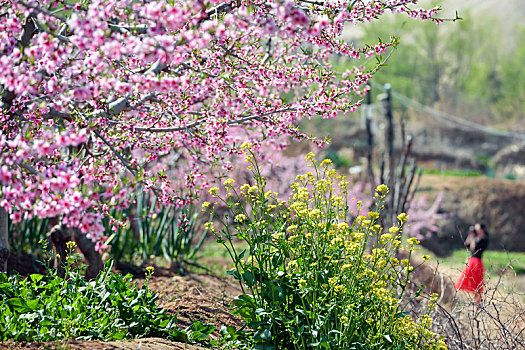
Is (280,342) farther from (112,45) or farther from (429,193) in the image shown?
(429,193)

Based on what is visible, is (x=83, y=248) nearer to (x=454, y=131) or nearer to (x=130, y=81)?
(x=130, y=81)

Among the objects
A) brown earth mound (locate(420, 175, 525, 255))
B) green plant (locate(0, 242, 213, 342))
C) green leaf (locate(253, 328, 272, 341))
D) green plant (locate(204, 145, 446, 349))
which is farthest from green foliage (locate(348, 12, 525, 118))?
green leaf (locate(253, 328, 272, 341))

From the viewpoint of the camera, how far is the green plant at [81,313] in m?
3.50

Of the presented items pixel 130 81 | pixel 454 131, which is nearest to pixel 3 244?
pixel 130 81

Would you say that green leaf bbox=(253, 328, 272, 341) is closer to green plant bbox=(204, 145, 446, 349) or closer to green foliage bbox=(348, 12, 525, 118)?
green plant bbox=(204, 145, 446, 349)

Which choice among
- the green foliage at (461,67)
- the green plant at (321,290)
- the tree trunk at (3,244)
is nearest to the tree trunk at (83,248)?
the tree trunk at (3,244)

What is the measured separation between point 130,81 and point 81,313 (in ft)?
5.75

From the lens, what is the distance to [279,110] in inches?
175

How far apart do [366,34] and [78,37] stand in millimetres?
53671

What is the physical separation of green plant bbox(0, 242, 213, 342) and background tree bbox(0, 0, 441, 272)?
0.62 metres

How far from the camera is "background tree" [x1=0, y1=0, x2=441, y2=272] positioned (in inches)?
102

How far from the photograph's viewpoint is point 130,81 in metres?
2.83

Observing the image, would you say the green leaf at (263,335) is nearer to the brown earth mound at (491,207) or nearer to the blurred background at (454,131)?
the blurred background at (454,131)

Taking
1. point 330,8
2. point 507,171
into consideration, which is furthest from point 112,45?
point 507,171
